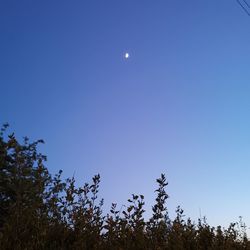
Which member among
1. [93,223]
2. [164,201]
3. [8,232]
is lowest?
[8,232]

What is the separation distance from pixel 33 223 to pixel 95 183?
46.6 inches

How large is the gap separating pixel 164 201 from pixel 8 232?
2023mm

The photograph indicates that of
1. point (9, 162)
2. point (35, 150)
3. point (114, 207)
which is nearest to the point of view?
point (114, 207)

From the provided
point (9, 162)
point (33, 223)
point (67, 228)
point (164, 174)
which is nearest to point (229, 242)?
point (164, 174)

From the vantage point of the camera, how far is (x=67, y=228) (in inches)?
191

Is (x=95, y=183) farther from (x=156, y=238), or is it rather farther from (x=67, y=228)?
(x=156, y=238)

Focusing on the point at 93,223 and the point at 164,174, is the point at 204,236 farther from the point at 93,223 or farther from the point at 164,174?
the point at 93,223

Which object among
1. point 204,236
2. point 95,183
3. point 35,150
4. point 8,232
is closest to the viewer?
point 8,232

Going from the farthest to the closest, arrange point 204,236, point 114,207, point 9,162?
1. point 9,162
2. point 114,207
3. point 204,236

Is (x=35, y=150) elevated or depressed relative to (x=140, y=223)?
elevated

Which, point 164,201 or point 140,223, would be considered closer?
point 140,223

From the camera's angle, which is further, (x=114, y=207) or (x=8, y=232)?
(x=114, y=207)

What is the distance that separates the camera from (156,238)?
182 inches

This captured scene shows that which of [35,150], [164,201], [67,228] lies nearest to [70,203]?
[67,228]
